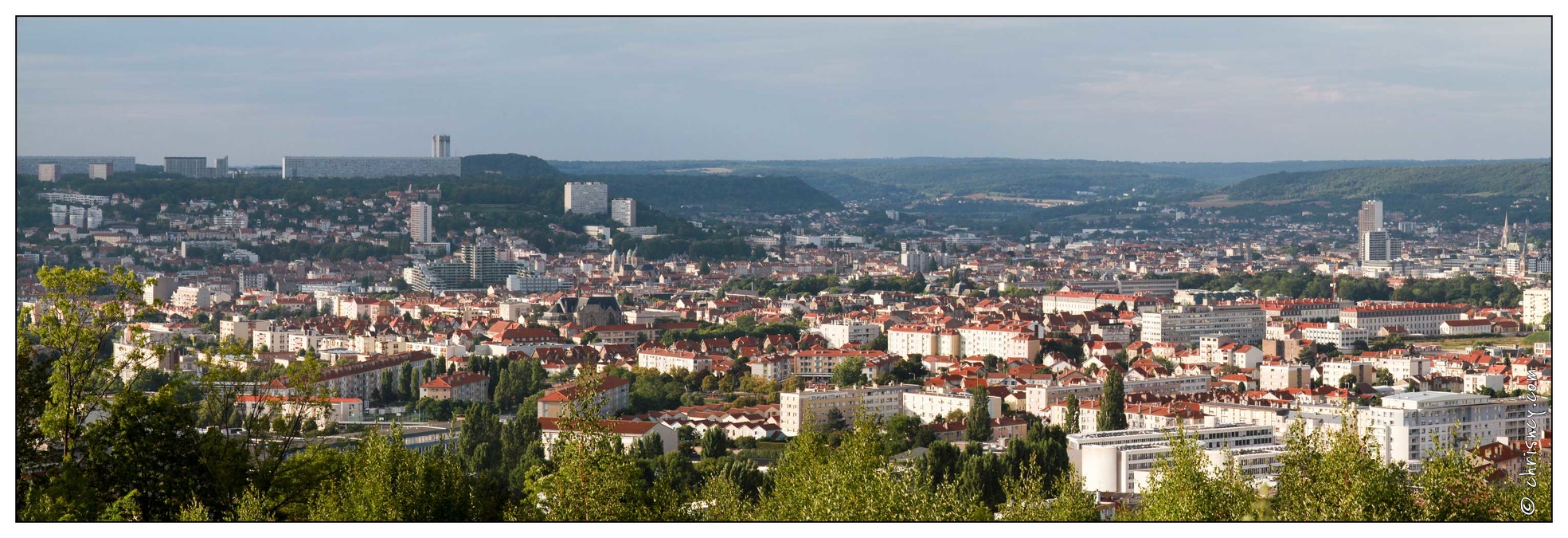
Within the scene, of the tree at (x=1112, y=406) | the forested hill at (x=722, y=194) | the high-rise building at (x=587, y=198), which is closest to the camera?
the tree at (x=1112, y=406)

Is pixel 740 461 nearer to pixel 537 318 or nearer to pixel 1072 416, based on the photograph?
pixel 1072 416

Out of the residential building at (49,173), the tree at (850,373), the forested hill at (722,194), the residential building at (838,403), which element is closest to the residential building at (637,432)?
the residential building at (838,403)

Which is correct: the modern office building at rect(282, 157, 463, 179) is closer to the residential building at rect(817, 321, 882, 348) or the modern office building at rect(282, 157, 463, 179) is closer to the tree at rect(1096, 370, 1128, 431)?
the residential building at rect(817, 321, 882, 348)

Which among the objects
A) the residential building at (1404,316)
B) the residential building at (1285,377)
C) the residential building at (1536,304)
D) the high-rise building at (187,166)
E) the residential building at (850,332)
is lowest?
the residential building at (1285,377)

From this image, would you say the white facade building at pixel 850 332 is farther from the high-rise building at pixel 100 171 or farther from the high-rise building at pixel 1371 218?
the high-rise building at pixel 1371 218

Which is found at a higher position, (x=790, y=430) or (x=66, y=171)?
(x=66, y=171)

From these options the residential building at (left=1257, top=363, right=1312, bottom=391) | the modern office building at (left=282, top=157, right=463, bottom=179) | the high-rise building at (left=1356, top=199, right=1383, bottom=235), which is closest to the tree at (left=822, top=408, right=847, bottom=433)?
the residential building at (left=1257, top=363, right=1312, bottom=391)

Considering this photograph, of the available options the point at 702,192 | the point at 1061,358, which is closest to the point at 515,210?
the point at 702,192
